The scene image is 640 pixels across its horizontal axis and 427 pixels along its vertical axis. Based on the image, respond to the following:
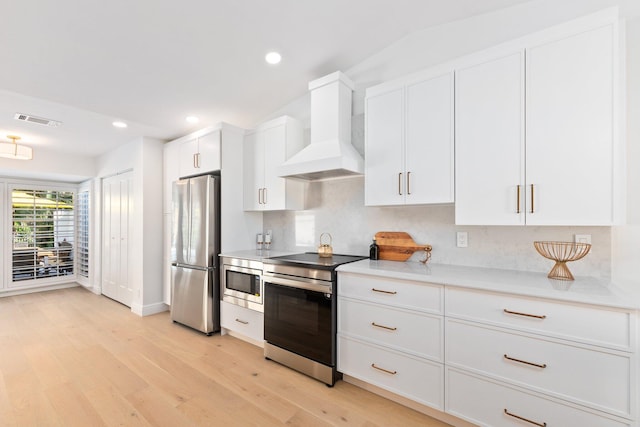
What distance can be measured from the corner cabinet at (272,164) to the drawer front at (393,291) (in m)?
1.25

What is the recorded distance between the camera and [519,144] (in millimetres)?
1878

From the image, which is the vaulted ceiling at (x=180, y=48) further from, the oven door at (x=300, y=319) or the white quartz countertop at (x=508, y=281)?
the oven door at (x=300, y=319)

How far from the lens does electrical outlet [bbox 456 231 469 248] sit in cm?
238

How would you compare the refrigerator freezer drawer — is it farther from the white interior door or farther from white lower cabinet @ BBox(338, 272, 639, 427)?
white lower cabinet @ BBox(338, 272, 639, 427)

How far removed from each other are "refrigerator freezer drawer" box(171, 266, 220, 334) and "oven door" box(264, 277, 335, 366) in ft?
3.08

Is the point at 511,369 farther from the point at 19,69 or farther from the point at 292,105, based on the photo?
the point at 19,69

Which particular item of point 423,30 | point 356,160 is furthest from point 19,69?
point 423,30

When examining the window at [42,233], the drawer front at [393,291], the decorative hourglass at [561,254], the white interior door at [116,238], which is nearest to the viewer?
the decorative hourglass at [561,254]

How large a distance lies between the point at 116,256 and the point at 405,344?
4.86m

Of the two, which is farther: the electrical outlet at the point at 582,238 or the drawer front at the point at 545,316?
the electrical outlet at the point at 582,238

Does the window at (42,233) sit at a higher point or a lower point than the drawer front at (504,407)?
higher

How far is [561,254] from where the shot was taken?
1907 millimetres

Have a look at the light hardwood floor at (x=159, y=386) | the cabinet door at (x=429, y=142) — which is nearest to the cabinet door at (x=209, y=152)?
the light hardwood floor at (x=159, y=386)

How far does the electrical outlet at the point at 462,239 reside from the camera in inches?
93.7
